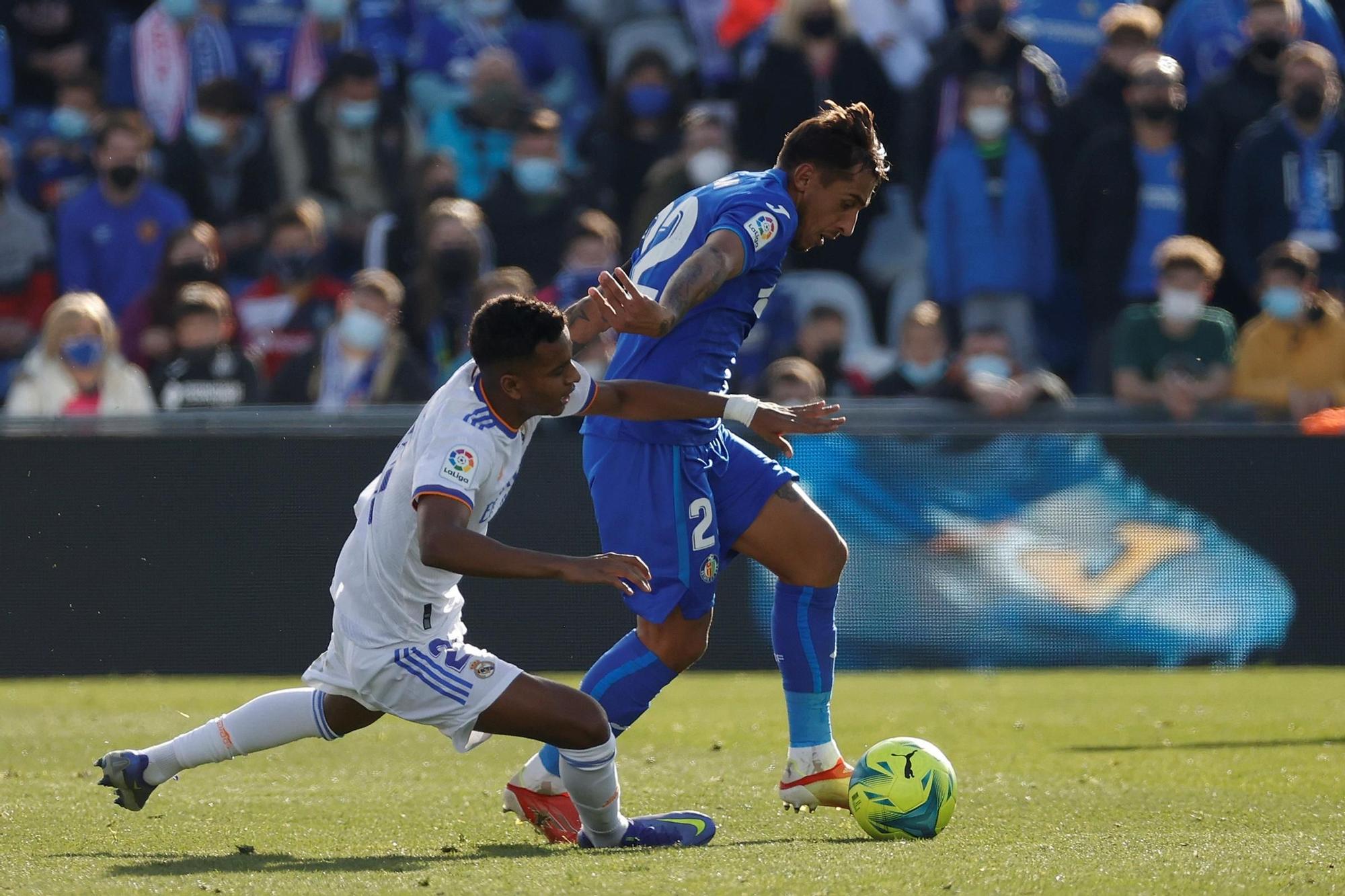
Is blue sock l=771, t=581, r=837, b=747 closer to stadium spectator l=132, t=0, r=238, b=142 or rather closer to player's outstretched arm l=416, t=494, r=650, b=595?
player's outstretched arm l=416, t=494, r=650, b=595

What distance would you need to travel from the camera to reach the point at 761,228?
19.5ft

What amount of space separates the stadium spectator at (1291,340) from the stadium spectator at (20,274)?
25.4 ft

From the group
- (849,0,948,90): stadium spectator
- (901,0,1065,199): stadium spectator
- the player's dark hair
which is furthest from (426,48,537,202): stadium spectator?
the player's dark hair

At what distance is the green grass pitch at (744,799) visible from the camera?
4840 mm

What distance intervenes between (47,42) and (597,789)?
34.8ft

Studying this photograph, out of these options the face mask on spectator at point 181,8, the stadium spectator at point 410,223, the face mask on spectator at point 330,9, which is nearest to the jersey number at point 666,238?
the stadium spectator at point 410,223

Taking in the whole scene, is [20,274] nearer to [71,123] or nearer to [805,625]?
[71,123]

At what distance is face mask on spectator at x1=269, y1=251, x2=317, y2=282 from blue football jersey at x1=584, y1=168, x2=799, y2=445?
20.8 ft

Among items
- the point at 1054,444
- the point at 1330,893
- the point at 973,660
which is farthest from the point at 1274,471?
the point at 1330,893

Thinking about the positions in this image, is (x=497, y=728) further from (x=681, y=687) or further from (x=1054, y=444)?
(x=1054, y=444)

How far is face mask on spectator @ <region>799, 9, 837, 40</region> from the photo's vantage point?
1245 centimetres

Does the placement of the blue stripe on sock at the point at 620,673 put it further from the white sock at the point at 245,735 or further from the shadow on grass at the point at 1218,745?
the shadow on grass at the point at 1218,745

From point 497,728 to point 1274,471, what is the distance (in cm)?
625

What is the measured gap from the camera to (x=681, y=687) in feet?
33.4
